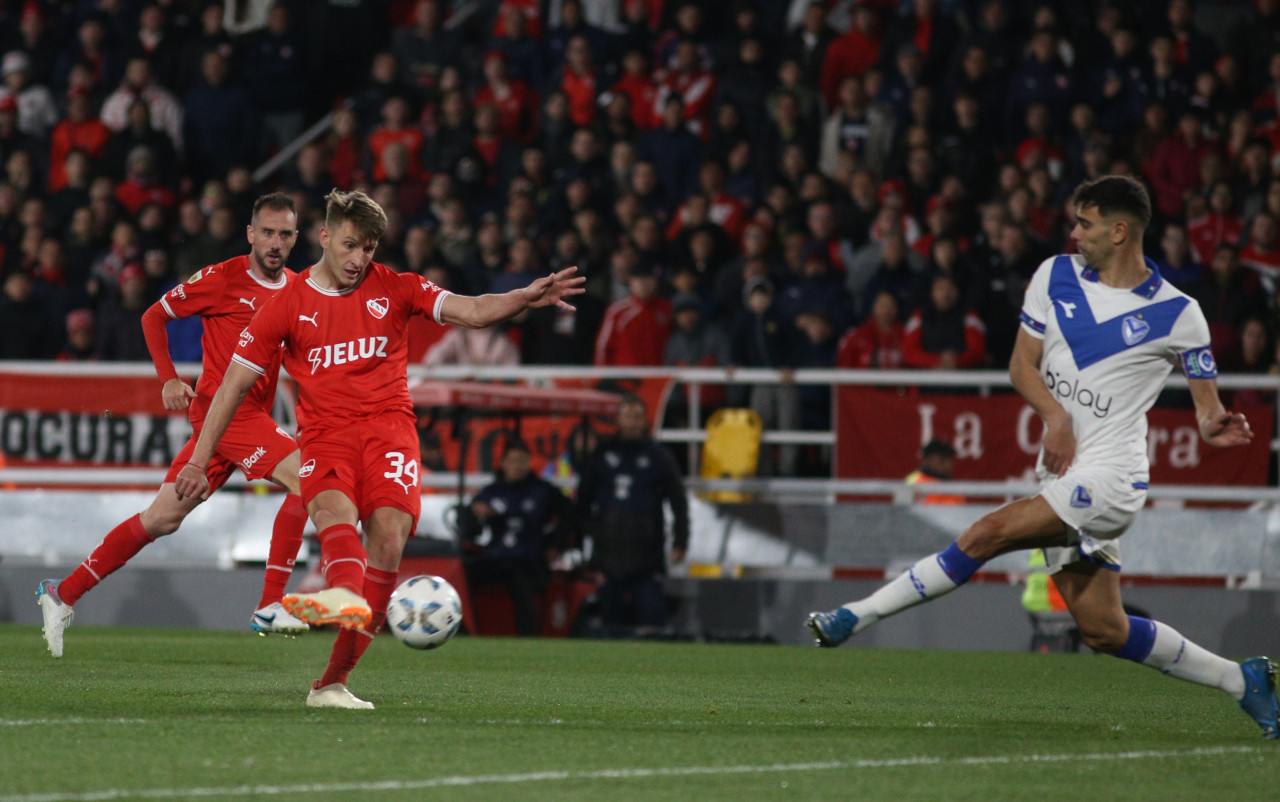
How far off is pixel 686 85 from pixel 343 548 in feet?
37.8

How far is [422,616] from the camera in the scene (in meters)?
6.54

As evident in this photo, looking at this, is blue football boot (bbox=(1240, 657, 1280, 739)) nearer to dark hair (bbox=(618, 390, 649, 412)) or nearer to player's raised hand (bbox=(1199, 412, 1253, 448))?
player's raised hand (bbox=(1199, 412, 1253, 448))

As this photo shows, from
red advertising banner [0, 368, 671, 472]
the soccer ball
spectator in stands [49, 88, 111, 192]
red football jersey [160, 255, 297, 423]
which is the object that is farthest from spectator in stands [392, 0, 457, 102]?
the soccer ball

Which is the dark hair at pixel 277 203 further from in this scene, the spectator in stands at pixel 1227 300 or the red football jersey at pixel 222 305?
the spectator in stands at pixel 1227 300

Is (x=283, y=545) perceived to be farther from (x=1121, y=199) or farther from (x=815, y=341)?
(x=815, y=341)

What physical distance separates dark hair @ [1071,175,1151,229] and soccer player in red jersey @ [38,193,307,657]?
407cm

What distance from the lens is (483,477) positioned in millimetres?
14195

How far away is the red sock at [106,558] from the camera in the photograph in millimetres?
9438

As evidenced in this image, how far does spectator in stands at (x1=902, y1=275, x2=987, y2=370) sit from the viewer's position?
46.2 ft

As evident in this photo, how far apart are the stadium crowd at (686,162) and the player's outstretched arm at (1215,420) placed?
7.39 metres

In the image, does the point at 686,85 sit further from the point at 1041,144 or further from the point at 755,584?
the point at 755,584

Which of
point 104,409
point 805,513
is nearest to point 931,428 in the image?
point 805,513

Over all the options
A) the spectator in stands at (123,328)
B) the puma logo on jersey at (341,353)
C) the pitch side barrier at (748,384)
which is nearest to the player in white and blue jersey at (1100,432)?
the puma logo on jersey at (341,353)

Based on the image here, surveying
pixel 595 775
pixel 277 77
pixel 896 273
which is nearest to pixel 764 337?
pixel 896 273
